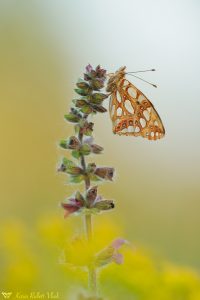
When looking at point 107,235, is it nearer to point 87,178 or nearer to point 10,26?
point 87,178

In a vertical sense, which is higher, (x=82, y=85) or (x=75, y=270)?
(x=82, y=85)

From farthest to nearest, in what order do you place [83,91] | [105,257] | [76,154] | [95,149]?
[83,91] < [95,149] < [76,154] < [105,257]

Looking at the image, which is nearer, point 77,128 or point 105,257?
point 105,257

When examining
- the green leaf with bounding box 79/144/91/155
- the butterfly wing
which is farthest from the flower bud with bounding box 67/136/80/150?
the butterfly wing

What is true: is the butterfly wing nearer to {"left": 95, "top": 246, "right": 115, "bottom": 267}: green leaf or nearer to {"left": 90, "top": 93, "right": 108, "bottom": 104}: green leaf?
{"left": 90, "top": 93, "right": 108, "bottom": 104}: green leaf

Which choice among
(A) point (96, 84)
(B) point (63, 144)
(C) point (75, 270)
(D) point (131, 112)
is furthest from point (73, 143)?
(D) point (131, 112)

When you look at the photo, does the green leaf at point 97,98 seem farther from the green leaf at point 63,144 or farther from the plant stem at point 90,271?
the plant stem at point 90,271

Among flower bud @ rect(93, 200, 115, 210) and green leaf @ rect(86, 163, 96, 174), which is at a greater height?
green leaf @ rect(86, 163, 96, 174)

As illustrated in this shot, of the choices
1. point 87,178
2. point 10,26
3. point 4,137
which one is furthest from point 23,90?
point 87,178

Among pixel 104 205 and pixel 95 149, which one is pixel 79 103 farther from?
pixel 104 205
